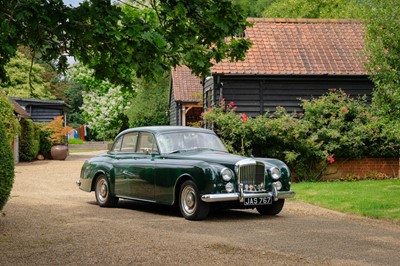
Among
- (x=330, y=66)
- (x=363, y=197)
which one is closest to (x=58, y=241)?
(x=363, y=197)

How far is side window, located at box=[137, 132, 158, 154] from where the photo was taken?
42.1ft

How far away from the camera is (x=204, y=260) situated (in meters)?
7.52

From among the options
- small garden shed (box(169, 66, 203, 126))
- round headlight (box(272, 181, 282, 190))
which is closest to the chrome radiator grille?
round headlight (box(272, 181, 282, 190))

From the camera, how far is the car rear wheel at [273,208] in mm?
12258

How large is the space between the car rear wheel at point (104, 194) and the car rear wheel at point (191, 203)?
96.8 inches

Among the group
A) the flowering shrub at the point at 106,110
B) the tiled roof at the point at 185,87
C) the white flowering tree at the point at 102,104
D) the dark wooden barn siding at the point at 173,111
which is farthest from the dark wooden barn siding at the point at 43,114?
the white flowering tree at the point at 102,104

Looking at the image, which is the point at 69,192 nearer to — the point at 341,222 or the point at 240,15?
the point at 341,222

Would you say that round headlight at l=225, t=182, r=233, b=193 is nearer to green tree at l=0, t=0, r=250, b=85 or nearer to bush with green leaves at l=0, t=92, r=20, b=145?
green tree at l=0, t=0, r=250, b=85

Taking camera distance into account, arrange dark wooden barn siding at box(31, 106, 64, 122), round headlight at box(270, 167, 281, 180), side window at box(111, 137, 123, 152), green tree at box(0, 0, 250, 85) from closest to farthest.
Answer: green tree at box(0, 0, 250, 85) < round headlight at box(270, 167, 281, 180) < side window at box(111, 137, 123, 152) < dark wooden barn siding at box(31, 106, 64, 122)

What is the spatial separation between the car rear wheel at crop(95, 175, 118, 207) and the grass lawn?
4467mm

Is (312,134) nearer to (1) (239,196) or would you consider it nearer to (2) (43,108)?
(1) (239,196)

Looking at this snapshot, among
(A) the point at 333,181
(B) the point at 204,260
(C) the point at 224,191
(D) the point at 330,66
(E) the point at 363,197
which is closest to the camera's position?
(B) the point at 204,260

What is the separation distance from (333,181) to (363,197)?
5625 millimetres

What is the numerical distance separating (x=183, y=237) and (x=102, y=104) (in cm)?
5868
